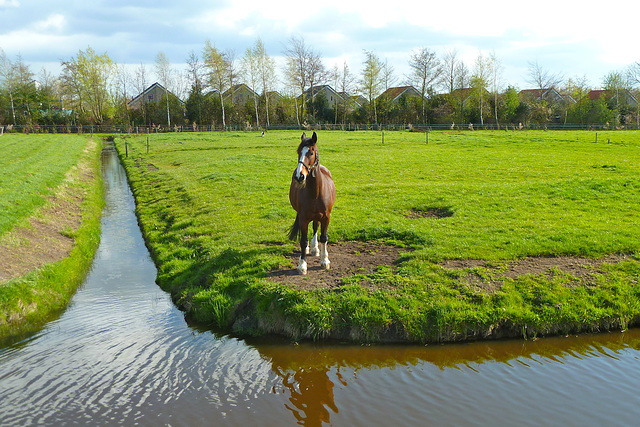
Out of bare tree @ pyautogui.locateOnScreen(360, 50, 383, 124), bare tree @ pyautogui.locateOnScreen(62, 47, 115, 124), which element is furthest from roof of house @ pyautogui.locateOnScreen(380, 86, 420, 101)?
bare tree @ pyautogui.locateOnScreen(62, 47, 115, 124)

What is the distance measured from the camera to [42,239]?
14.7 meters

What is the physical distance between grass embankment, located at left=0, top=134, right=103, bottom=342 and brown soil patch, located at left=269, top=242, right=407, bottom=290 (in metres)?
5.37

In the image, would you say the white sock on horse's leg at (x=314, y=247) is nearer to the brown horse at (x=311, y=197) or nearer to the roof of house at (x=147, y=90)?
the brown horse at (x=311, y=197)

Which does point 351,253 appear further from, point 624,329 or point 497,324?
point 624,329

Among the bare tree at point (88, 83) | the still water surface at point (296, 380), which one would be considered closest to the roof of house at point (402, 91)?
the bare tree at point (88, 83)

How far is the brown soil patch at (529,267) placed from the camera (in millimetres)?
10068

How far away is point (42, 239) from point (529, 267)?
563 inches

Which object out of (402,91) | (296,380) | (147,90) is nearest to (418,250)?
(296,380)

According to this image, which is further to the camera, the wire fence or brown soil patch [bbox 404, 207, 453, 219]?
the wire fence

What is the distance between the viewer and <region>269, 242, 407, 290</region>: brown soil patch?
10133mm

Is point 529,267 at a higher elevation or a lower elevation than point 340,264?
lower

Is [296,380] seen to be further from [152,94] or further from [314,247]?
[152,94]

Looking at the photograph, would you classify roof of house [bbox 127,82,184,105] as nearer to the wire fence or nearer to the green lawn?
the wire fence

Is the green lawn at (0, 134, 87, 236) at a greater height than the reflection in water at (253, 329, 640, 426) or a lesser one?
greater
